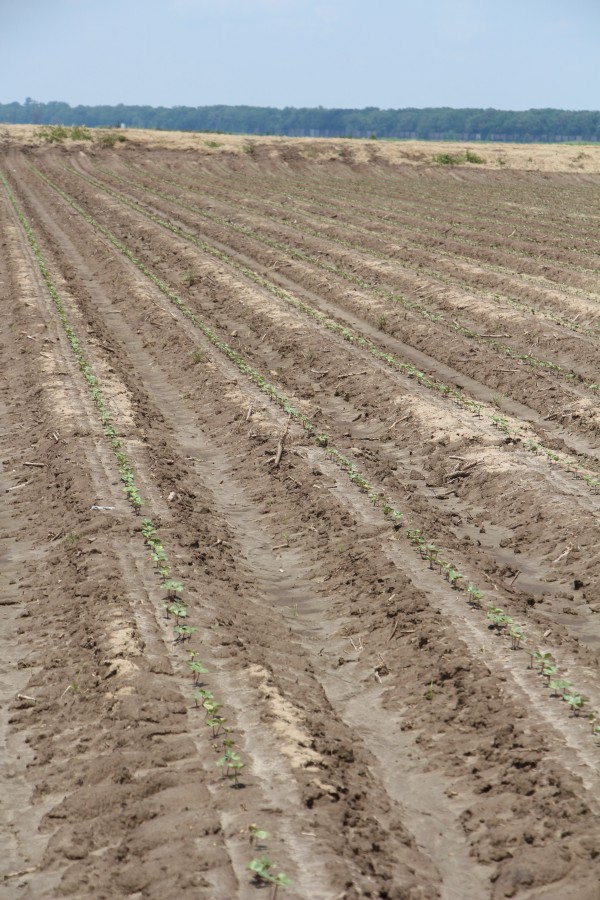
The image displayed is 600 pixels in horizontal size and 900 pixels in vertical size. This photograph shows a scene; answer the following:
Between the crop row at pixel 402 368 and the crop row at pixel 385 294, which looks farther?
the crop row at pixel 385 294

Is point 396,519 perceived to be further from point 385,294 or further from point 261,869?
point 385,294

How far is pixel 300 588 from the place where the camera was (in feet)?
36.2

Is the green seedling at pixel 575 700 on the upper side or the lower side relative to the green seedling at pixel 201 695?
upper

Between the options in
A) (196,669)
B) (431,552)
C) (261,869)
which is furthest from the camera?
(431,552)

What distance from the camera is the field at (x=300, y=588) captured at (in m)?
6.58

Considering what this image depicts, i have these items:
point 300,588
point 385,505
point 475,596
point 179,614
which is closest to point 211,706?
point 179,614

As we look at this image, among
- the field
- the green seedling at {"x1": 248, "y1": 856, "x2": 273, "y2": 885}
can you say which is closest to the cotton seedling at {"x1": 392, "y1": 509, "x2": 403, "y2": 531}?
→ the field

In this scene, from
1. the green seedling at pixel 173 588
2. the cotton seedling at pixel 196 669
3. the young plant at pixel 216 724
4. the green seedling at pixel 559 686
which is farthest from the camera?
the green seedling at pixel 173 588

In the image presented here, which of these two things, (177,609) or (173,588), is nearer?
(177,609)

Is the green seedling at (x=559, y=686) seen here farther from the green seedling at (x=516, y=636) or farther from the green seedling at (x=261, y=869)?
the green seedling at (x=261, y=869)

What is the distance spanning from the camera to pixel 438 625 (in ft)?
30.9

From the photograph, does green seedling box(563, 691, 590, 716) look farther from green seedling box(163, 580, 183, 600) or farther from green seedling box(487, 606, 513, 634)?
green seedling box(163, 580, 183, 600)

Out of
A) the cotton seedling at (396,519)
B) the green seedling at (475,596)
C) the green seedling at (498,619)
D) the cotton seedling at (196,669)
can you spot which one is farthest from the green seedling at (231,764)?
the cotton seedling at (396,519)

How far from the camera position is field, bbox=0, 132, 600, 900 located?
6.58m
